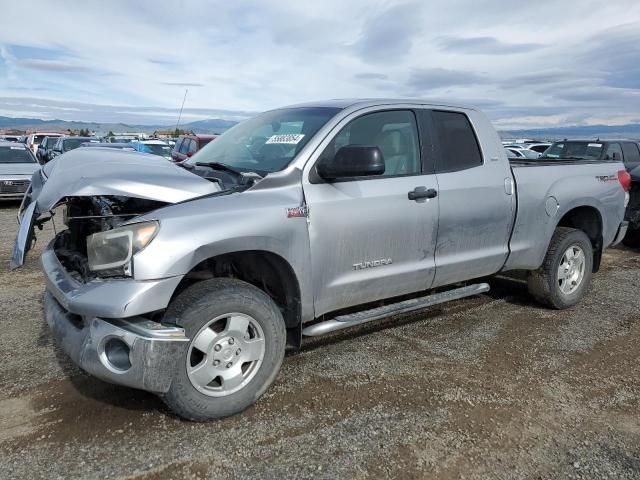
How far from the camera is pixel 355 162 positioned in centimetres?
329

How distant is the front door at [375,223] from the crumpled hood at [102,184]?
2.39ft

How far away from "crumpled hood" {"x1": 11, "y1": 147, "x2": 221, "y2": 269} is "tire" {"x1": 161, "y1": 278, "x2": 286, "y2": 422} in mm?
562

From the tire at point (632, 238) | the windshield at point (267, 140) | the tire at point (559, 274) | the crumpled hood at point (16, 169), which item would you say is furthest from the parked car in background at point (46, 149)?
the tire at point (559, 274)

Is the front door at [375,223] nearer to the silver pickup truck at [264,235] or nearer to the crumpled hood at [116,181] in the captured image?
the silver pickup truck at [264,235]

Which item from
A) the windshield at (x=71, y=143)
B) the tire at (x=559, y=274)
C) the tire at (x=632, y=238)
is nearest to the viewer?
the tire at (x=559, y=274)

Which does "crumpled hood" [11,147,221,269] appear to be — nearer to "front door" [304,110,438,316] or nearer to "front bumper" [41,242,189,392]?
"front bumper" [41,242,189,392]

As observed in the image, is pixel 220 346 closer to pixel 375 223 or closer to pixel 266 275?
pixel 266 275

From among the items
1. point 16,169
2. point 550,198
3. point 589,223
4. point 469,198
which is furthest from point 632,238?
point 16,169

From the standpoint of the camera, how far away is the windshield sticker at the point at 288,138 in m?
3.64

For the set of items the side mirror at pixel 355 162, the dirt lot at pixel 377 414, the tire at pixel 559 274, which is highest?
the side mirror at pixel 355 162

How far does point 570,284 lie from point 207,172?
3.69 m

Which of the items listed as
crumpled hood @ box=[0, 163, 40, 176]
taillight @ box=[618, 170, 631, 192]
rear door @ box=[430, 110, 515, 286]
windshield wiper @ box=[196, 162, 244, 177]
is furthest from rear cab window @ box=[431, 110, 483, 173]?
crumpled hood @ box=[0, 163, 40, 176]

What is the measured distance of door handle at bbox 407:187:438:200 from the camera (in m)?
3.81

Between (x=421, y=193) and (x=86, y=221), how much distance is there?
2323 mm
